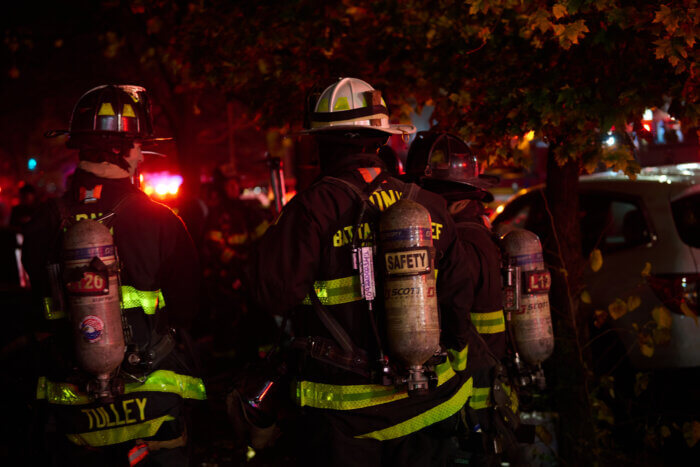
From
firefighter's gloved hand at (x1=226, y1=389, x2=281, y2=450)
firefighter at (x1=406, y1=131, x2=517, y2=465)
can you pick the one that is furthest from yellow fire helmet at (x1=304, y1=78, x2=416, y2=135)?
firefighter's gloved hand at (x1=226, y1=389, x2=281, y2=450)

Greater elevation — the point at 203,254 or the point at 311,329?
the point at 203,254

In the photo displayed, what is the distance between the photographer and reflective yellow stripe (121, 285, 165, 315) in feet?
10.6

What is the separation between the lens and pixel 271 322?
8.38 m

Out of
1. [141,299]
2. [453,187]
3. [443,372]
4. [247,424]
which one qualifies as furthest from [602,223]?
[141,299]

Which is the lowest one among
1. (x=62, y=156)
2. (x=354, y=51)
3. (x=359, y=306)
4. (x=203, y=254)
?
(x=359, y=306)

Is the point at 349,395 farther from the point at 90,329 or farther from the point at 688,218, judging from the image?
the point at 688,218

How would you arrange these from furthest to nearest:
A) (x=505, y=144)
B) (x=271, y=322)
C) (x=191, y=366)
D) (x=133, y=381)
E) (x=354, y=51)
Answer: (x=271, y=322) < (x=354, y=51) < (x=505, y=144) < (x=191, y=366) < (x=133, y=381)

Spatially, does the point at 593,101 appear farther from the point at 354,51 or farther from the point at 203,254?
the point at 203,254

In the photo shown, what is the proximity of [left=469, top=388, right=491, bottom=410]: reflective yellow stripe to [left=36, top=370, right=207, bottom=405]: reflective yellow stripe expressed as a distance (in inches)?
56.2

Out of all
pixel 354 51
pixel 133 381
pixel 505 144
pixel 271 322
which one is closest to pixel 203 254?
pixel 271 322

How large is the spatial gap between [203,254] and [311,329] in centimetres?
595

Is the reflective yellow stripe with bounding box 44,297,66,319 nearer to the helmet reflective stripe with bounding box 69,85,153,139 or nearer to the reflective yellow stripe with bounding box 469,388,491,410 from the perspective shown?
the helmet reflective stripe with bounding box 69,85,153,139

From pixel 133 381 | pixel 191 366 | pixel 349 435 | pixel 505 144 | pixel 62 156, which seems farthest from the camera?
pixel 62 156

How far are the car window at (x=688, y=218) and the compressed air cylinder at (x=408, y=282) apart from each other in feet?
10.3
